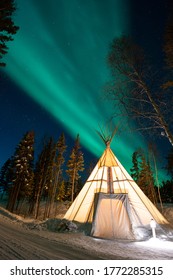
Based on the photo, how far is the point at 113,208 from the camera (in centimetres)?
830

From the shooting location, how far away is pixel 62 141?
26531mm

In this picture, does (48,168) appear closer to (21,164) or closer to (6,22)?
(21,164)

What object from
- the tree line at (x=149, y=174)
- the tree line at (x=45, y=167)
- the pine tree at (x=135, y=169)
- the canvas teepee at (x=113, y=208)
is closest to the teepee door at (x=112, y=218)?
the canvas teepee at (x=113, y=208)

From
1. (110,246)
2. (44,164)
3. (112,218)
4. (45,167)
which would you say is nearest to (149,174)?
(45,167)

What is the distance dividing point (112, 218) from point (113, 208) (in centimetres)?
47

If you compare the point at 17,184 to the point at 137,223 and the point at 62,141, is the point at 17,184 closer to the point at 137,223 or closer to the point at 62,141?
the point at 62,141

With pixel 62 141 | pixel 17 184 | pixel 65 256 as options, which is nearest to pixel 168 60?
pixel 65 256

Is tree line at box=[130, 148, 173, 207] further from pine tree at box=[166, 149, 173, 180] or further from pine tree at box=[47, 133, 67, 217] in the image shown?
pine tree at box=[47, 133, 67, 217]

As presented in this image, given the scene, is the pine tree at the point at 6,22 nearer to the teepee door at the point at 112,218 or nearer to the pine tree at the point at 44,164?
the teepee door at the point at 112,218

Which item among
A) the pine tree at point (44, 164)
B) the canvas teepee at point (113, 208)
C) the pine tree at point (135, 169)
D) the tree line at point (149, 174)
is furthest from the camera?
the pine tree at point (135, 169)

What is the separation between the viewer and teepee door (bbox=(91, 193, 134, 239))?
729 centimetres

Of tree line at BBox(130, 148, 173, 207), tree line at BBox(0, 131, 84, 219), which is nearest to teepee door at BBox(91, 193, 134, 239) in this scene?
tree line at BBox(130, 148, 173, 207)

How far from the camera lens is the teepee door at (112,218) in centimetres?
729
